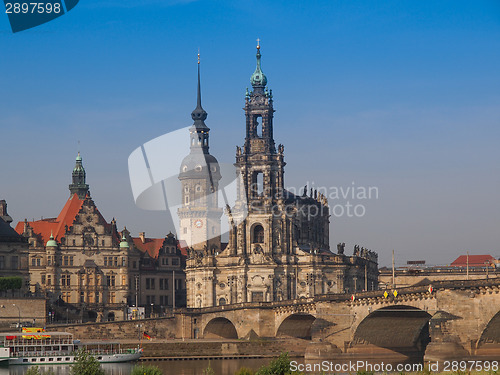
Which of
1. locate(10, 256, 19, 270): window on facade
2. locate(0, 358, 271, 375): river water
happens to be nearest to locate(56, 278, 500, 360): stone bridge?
locate(0, 358, 271, 375): river water

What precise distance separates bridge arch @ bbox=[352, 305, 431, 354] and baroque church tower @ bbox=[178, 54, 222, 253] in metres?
59.8

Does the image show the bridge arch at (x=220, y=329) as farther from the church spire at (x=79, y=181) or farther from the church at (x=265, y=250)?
the church spire at (x=79, y=181)

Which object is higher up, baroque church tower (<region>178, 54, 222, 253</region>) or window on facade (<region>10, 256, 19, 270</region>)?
baroque church tower (<region>178, 54, 222, 253</region>)

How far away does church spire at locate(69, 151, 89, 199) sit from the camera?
570 feet

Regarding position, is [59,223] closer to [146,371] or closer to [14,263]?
[14,263]

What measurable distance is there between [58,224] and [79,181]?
11.3 metres

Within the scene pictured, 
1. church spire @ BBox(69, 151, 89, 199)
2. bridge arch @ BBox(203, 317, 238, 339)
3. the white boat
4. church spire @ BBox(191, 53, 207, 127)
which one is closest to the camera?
the white boat

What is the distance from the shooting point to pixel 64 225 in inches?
6486

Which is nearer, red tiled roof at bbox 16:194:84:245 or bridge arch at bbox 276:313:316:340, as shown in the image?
bridge arch at bbox 276:313:316:340

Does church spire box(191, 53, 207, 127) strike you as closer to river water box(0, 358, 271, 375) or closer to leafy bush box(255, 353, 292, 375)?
river water box(0, 358, 271, 375)

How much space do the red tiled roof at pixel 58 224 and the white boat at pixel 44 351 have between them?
1854 inches

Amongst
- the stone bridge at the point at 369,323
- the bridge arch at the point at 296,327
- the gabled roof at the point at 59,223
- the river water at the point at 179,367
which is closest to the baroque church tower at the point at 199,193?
the gabled roof at the point at 59,223

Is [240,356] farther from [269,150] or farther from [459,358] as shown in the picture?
[269,150]

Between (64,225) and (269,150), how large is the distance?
30.3m
